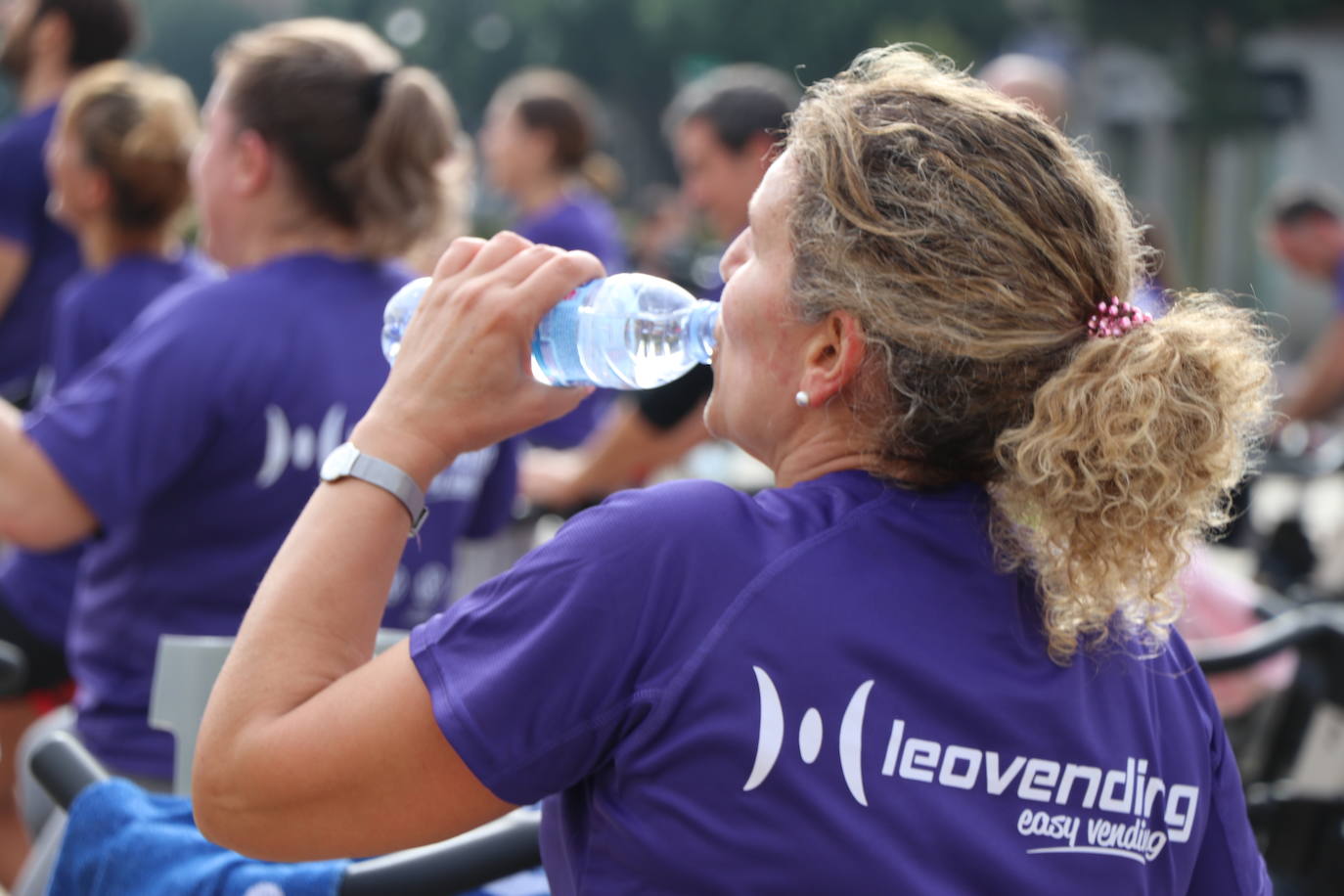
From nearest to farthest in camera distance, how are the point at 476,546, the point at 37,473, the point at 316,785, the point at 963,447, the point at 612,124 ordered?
the point at 316,785
the point at 963,447
the point at 37,473
the point at 476,546
the point at 612,124

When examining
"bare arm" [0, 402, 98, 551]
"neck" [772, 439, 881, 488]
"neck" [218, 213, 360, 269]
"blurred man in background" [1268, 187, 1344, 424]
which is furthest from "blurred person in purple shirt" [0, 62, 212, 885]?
"blurred man in background" [1268, 187, 1344, 424]

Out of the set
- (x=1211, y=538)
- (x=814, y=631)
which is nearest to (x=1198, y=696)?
(x=1211, y=538)

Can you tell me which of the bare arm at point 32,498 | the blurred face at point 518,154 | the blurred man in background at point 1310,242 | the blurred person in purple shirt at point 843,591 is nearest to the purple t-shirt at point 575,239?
the blurred face at point 518,154

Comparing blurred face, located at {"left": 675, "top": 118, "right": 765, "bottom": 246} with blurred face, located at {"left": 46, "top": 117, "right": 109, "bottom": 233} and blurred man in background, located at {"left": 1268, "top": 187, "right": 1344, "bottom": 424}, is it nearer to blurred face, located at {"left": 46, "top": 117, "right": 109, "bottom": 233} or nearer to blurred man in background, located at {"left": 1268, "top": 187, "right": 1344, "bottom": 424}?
blurred face, located at {"left": 46, "top": 117, "right": 109, "bottom": 233}

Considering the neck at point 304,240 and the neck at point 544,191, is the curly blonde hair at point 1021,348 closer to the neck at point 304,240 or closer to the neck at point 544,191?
the neck at point 304,240

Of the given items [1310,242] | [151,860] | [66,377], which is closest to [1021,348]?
[151,860]

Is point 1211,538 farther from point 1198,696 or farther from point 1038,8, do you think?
point 1038,8

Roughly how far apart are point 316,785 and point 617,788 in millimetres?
252

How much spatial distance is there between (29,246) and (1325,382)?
612cm

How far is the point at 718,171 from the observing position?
16.3 ft

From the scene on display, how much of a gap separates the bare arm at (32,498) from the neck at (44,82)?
2744 mm

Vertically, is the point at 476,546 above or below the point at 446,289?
below

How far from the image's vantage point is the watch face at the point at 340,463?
1393 mm

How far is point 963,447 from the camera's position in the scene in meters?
1.41
